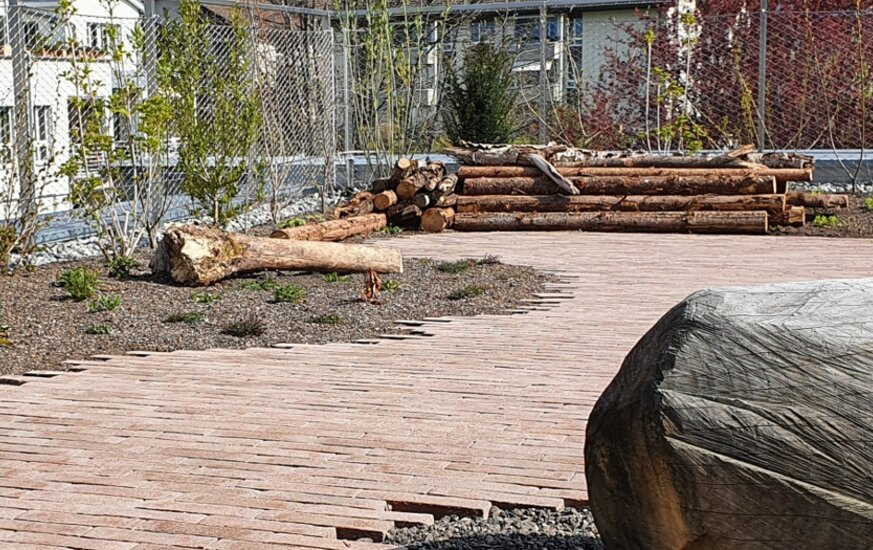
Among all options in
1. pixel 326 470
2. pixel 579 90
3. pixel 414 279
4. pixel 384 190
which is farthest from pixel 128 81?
pixel 579 90

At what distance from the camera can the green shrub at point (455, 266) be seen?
416 inches

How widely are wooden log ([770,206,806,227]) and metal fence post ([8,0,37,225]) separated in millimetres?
8433

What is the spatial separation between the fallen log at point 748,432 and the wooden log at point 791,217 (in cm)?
1131

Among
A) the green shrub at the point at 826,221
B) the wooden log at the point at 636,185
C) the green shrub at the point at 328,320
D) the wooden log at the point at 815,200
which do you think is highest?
the wooden log at the point at 636,185

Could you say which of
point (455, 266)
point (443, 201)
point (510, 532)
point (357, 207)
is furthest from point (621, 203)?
point (510, 532)

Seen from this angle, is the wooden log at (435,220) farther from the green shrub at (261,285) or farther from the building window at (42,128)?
the green shrub at (261,285)

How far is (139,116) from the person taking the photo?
35.4 ft

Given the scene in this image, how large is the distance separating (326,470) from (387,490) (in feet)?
1.28

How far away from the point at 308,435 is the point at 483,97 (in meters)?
12.4

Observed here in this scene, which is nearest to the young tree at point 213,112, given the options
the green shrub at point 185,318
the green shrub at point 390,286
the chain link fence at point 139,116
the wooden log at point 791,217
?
the chain link fence at point 139,116

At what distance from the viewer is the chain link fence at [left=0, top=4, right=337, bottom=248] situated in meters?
10.6

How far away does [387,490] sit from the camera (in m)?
4.58

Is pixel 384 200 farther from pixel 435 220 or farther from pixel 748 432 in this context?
pixel 748 432

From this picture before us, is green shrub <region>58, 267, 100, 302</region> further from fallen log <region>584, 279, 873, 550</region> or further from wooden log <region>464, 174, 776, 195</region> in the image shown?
wooden log <region>464, 174, 776, 195</region>
